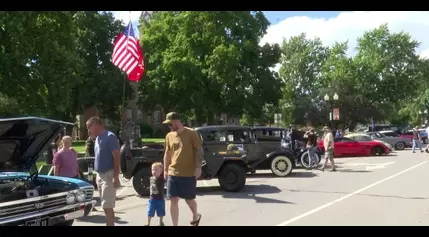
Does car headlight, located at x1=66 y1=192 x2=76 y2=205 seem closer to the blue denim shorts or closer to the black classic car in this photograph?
the black classic car

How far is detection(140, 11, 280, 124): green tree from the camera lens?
38.8 meters

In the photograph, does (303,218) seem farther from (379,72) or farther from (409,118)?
(409,118)

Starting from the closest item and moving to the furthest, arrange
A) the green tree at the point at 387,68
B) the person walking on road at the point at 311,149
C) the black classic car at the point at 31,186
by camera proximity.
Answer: the black classic car at the point at 31,186 < the person walking on road at the point at 311,149 < the green tree at the point at 387,68

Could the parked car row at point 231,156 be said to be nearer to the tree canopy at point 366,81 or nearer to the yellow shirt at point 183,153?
the yellow shirt at point 183,153

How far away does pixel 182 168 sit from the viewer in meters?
7.64

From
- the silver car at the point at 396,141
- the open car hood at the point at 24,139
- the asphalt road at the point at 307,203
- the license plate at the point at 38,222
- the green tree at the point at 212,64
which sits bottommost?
the asphalt road at the point at 307,203

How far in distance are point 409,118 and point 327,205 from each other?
97.6m

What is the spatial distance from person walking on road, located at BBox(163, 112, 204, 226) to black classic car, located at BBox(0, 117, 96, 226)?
1229 millimetres

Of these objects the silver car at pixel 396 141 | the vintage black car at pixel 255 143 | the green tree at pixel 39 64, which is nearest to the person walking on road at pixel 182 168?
the vintage black car at pixel 255 143

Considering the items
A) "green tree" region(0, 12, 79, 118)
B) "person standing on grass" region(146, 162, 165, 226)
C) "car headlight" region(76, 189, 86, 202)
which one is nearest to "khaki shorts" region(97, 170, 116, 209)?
"car headlight" region(76, 189, 86, 202)

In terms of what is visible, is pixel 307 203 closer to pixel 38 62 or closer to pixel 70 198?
pixel 70 198

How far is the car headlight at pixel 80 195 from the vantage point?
7238 millimetres

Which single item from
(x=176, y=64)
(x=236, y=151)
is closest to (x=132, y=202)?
(x=236, y=151)

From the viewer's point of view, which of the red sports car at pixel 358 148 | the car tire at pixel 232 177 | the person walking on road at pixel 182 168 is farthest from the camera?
the red sports car at pixel 358 148
